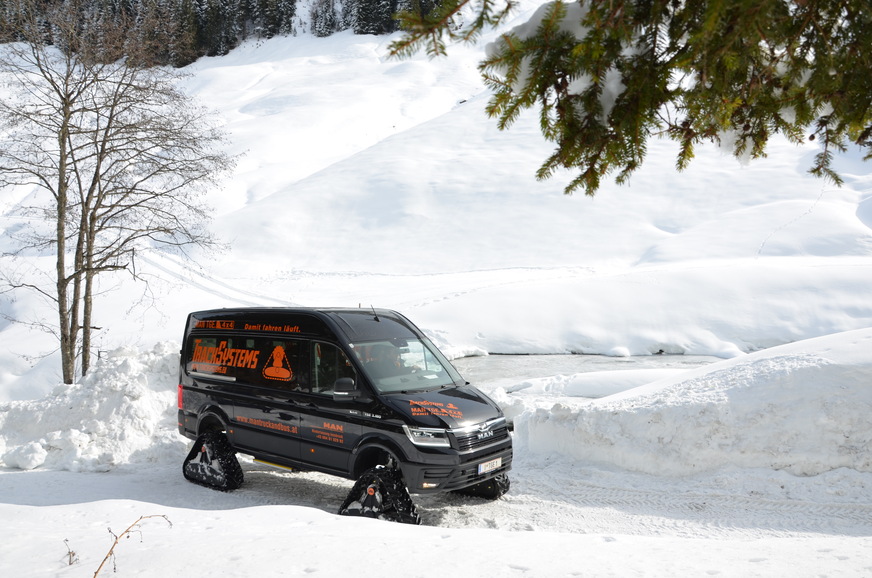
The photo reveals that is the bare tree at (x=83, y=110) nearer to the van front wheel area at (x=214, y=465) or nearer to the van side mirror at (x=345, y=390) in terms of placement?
the van front wheel area at (x=214, y=465)

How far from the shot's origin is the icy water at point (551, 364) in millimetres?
17641

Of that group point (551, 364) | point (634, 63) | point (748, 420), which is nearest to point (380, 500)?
point (748, 420)

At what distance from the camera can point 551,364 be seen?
1906 cm

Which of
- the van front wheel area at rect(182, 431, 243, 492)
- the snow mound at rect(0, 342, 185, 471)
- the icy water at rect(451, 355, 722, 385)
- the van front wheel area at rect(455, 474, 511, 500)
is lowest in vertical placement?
the icy water at rect(451, 355, 722, 385)

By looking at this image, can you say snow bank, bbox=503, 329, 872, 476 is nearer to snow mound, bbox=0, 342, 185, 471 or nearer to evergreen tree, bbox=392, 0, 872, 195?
evergreen tree, bbox=392, 0, 872, 195

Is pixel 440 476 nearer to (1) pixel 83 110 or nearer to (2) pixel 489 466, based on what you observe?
(2) pixel 489 466

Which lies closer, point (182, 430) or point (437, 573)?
point (437, 573)

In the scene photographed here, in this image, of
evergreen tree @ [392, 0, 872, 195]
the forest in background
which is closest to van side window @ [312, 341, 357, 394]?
evergreen tree @ [392, 0, 872, 195]

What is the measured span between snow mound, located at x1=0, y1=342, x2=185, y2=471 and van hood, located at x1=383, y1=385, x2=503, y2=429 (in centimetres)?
467

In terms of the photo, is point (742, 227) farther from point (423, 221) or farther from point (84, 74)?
point (84, 74)

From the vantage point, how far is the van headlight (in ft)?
22.6

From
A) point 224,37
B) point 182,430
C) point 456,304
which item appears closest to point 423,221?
point 456,304

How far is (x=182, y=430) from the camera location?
9.41m

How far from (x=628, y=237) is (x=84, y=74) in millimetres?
27113
